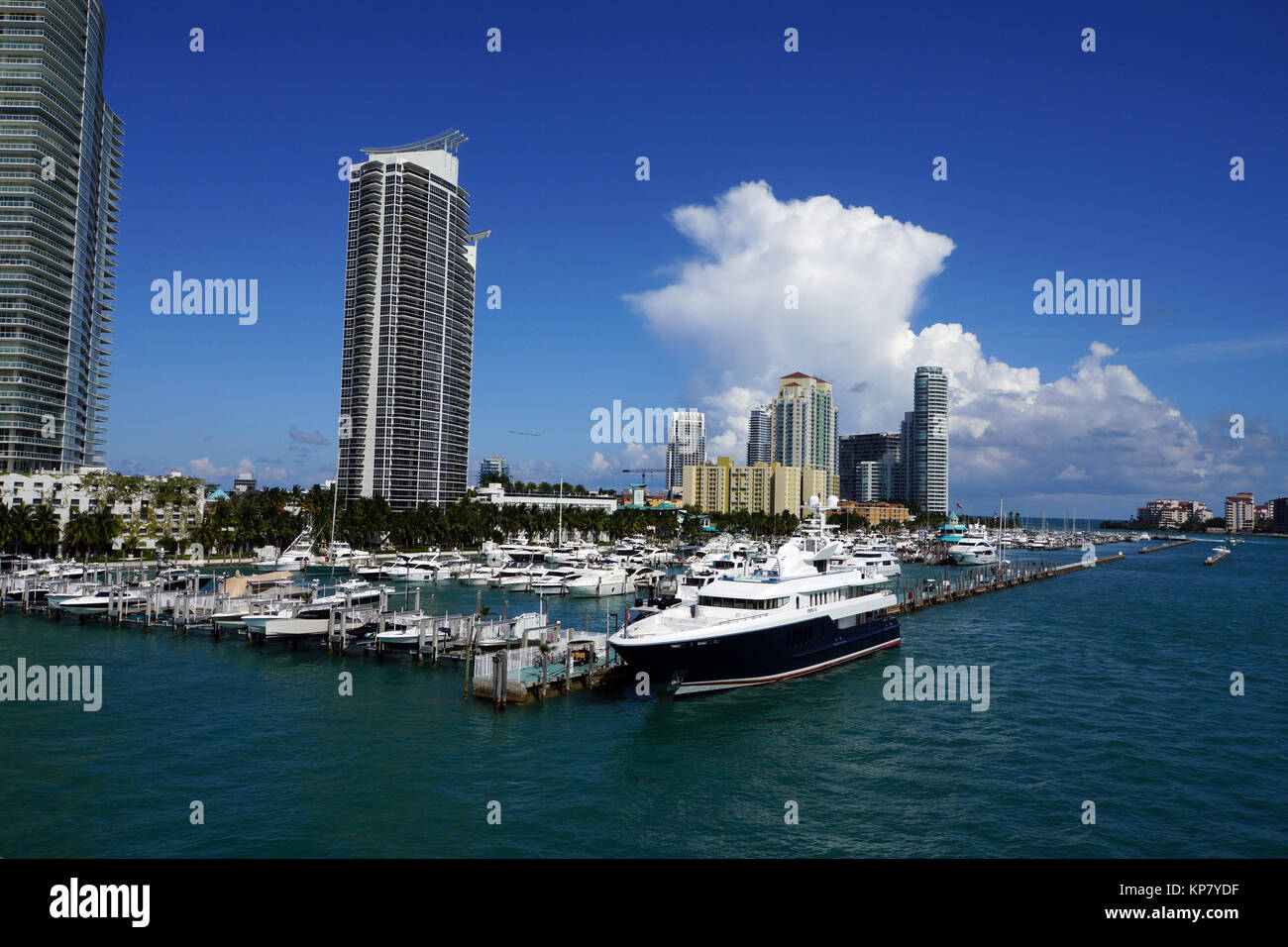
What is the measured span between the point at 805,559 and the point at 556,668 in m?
18.6

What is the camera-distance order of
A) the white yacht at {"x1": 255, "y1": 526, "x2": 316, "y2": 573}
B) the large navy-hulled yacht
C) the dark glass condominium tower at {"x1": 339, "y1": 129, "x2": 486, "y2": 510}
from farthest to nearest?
1. the dark glass condominium tower at {"x1": 339, "y1": 129, "x2": 486, "y2": 510}
2. the white yacht at {"x1": 255, "y1": 526, "x2": 316, "y2": 573}
3. the large navy-hulled yacht

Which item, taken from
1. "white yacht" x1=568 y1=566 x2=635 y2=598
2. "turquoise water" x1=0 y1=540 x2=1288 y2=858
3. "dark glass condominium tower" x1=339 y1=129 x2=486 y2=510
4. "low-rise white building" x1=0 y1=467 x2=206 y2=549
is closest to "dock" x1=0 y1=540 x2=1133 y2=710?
"turquoise water" x1=0 y1=540 x2=1288 y2=858

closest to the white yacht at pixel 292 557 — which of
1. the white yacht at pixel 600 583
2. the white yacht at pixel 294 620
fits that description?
the white yacht at pixel 600 583

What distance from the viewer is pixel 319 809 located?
87.9 ft

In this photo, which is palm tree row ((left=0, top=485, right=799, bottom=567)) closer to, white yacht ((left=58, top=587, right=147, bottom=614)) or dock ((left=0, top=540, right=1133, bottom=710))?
dock ((left=0, top=540, right=1133, bottom=710))

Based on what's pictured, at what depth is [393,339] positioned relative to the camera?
587 feet

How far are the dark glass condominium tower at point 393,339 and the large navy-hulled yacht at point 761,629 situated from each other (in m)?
141

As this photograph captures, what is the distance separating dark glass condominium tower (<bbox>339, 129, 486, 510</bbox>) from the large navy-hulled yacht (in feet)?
462

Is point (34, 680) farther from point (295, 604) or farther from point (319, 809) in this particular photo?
point (319, 809)

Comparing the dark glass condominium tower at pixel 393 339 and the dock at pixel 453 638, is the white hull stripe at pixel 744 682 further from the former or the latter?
the dark glass condominium tower at pixel 393 339

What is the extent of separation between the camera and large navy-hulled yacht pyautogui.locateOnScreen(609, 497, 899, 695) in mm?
40844

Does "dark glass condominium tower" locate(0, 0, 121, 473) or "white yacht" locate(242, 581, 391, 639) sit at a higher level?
"dark glass condominium tower" locate(0, 0, 121, 473)

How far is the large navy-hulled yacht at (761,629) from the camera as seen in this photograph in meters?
40.8
